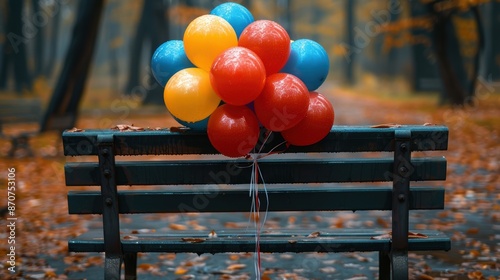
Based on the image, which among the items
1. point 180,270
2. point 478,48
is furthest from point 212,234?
point 478,48

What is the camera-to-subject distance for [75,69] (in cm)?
1295

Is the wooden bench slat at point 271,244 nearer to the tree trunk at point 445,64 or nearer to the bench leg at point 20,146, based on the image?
the bench leg at point 20,146

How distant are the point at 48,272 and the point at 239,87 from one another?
2636 mm

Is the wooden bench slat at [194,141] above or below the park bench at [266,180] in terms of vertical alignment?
above

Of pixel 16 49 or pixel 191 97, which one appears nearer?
pixel 191 97

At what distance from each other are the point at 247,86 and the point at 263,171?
0.50 m

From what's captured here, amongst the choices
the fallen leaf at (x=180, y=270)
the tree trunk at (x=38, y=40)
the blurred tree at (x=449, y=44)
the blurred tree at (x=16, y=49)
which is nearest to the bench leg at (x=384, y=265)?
the fallen leaf at (x=180, y=270)

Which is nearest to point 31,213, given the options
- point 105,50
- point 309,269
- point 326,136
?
point 309,269

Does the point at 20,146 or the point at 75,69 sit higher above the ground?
the point at 75,69

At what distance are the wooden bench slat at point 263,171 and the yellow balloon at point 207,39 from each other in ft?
1.71

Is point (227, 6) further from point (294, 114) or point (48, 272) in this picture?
point (48, 272)

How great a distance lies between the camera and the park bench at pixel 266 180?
335 cm

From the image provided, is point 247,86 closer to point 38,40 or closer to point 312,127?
point 312,127

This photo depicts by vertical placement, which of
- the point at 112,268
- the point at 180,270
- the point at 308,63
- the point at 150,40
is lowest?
the point at 180,270
